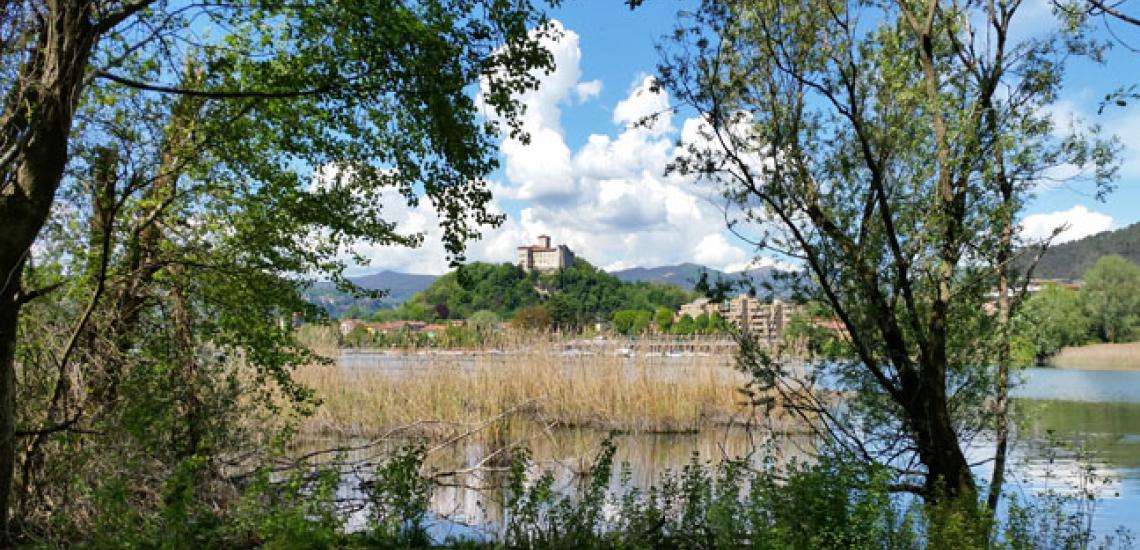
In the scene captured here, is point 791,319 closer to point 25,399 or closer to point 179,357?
point 179,357

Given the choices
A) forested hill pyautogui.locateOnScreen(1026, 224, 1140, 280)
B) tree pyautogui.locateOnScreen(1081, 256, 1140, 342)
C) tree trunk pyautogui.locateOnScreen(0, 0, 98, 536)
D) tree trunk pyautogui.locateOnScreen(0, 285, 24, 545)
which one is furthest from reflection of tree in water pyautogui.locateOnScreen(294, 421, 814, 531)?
forested hill pyautogui.locateOnScreen(1026, 224, 1140, 280)

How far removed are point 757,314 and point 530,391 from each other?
8.53 meters

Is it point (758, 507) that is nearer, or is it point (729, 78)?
point (758, 507)

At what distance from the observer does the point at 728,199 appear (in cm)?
525

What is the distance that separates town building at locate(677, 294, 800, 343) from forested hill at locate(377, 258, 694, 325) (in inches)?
1493

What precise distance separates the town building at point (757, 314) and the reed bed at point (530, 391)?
7561 millimetres

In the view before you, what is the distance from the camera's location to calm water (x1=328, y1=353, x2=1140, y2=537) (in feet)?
22.9

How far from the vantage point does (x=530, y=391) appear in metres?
13.5

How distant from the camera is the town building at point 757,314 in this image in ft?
17.2

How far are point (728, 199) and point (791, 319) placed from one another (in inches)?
35.2

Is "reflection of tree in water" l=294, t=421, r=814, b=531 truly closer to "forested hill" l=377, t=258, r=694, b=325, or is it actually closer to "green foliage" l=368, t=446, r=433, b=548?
"green foliage" l=368, t=446, r=433, b=548

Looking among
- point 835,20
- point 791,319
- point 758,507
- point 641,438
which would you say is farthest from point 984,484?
point 641,438

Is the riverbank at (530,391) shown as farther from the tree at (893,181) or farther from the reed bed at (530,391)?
the tree at (893,181)

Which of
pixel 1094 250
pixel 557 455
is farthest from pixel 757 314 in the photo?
pixel 1094 250
